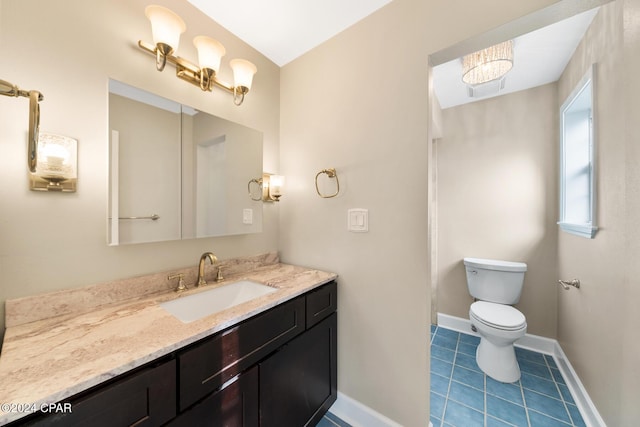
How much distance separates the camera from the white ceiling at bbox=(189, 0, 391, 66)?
4.23ft

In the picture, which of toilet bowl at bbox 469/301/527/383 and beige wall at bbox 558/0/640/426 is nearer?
beige wall at bbox 558/0/640/426

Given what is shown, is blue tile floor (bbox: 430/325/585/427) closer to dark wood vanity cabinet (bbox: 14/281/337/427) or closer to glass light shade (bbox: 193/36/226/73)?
dark wood vanity cabinet (bbox: 14/281/337/427)

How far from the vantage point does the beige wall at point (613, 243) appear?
0.94 metres

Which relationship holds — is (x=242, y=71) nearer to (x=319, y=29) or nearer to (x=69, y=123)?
(x=319, y=29)

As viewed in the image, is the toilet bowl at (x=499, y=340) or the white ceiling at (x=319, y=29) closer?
the white ceiling at (x=319, y=29)

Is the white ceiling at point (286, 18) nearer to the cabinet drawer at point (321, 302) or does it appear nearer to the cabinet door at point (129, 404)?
the cabinet drawer at point (321, 302)

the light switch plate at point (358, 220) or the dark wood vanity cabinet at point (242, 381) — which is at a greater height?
the light switch plate at point (358, 220)

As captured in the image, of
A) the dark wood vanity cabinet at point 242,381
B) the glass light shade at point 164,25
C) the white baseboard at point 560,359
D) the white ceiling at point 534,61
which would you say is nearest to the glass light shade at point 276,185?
the dark wood vanity cabinet at point 242,381

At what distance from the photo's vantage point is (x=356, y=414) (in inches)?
54.4

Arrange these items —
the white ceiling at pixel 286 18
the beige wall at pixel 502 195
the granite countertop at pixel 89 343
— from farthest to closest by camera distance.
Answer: the beige wall at pixel 502 195 < the white ceiling at pixel 286 18 < the granite countertop at pixel 89 343

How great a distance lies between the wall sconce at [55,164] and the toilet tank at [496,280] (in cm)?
286

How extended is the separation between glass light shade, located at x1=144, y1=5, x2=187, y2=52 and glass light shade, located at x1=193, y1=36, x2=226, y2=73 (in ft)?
0.37

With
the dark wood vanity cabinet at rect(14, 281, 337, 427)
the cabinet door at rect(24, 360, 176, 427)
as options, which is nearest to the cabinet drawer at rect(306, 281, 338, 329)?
the dark wood vanity cabinet at rect(14, 281, 337, 427)

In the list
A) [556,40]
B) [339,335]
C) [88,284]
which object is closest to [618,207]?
[556,40]
